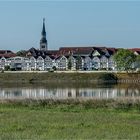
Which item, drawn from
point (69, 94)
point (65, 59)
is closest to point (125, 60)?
point (65, 59)

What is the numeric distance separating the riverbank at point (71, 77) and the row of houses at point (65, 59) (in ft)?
102

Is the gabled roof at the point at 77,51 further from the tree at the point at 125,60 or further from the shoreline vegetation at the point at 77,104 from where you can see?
the shoreline vegetation at the point at 77,104

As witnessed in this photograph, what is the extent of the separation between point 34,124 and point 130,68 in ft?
294

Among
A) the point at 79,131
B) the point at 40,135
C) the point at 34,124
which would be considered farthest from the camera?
the point at 34,124

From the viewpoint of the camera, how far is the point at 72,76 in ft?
316

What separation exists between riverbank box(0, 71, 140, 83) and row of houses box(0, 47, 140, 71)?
31083mm

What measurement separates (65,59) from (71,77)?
140ft

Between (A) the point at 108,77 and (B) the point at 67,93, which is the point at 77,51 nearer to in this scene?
(A) the point at 108,77

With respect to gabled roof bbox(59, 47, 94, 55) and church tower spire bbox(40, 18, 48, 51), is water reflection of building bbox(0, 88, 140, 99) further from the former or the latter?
church tower spire bbox(40, 18, 48, 51)

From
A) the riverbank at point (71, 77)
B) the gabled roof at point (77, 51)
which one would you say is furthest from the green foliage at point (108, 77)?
the gabled roof at point (77, 51)

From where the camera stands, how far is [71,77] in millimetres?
96000

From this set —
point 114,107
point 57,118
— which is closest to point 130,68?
point 114,107

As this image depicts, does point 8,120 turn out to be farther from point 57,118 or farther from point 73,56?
point 73,56

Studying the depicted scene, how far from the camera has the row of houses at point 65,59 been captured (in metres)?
135
